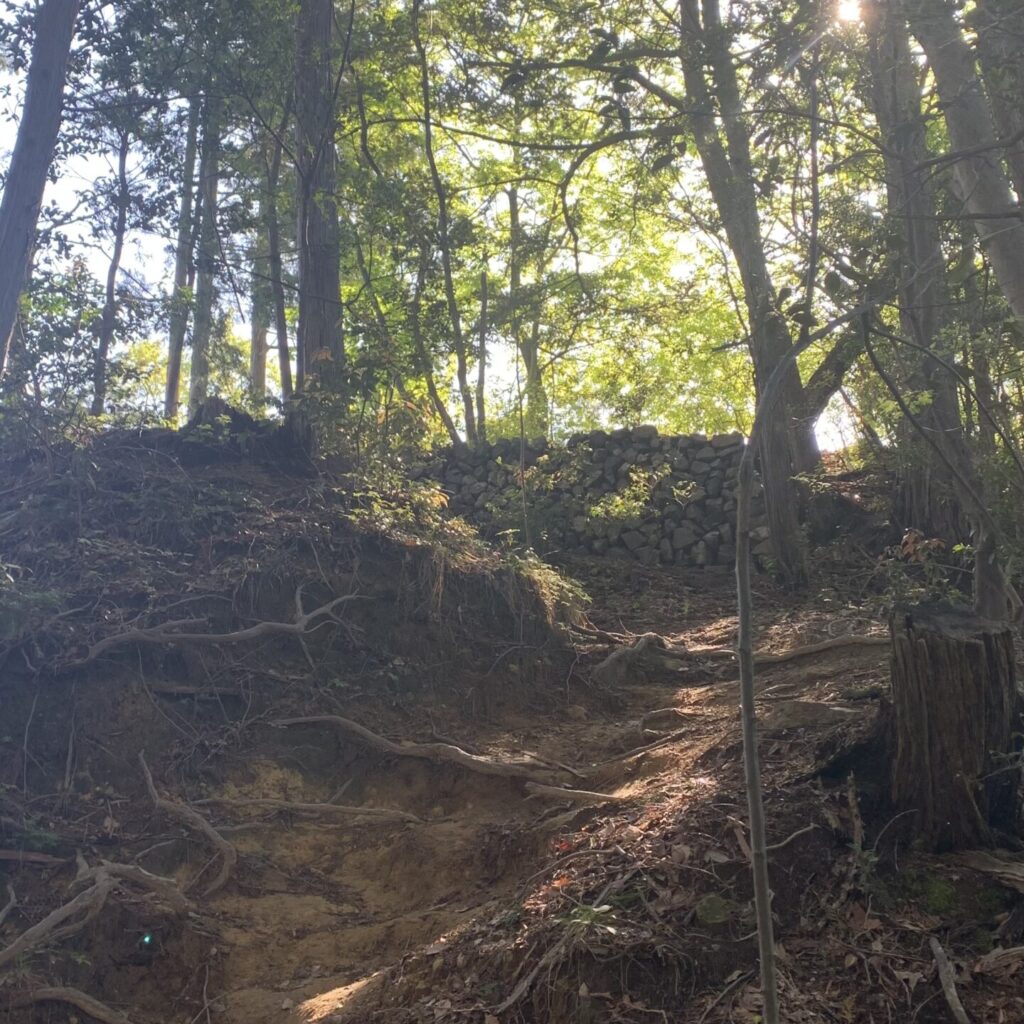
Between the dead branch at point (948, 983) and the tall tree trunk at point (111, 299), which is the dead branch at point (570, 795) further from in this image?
the tall tree trunk at point (111, 299)

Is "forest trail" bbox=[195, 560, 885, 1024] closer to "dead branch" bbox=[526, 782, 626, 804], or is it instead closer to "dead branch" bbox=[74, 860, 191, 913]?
"dead branch" bbox=[526, 782, 626, 804]

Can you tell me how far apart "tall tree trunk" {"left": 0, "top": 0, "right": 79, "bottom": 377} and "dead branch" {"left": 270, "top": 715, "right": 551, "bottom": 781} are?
3485mm

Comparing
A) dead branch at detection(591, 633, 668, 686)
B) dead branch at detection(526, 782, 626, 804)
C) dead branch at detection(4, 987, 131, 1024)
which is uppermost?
dead branch at detection(591, 633, 668, 686)

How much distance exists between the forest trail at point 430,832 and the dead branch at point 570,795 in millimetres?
56

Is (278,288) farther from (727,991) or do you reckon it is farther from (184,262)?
(727,991)

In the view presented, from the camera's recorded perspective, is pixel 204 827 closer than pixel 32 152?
Yes

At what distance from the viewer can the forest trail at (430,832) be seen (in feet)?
13.8

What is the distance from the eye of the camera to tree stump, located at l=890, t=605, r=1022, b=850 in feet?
11.9

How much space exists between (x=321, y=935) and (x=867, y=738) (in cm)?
258

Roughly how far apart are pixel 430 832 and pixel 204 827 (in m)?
1.16

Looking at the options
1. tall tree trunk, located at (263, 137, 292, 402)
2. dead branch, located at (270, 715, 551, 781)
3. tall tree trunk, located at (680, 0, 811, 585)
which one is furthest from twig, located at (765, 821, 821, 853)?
tall tree trunk, located at (263, 137, 292, 402)

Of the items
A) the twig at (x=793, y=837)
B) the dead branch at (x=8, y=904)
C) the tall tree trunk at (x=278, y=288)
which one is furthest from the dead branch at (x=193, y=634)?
the twig at (x=793, y=837)

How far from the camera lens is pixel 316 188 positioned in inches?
389

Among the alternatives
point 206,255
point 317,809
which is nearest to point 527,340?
point 206,255
